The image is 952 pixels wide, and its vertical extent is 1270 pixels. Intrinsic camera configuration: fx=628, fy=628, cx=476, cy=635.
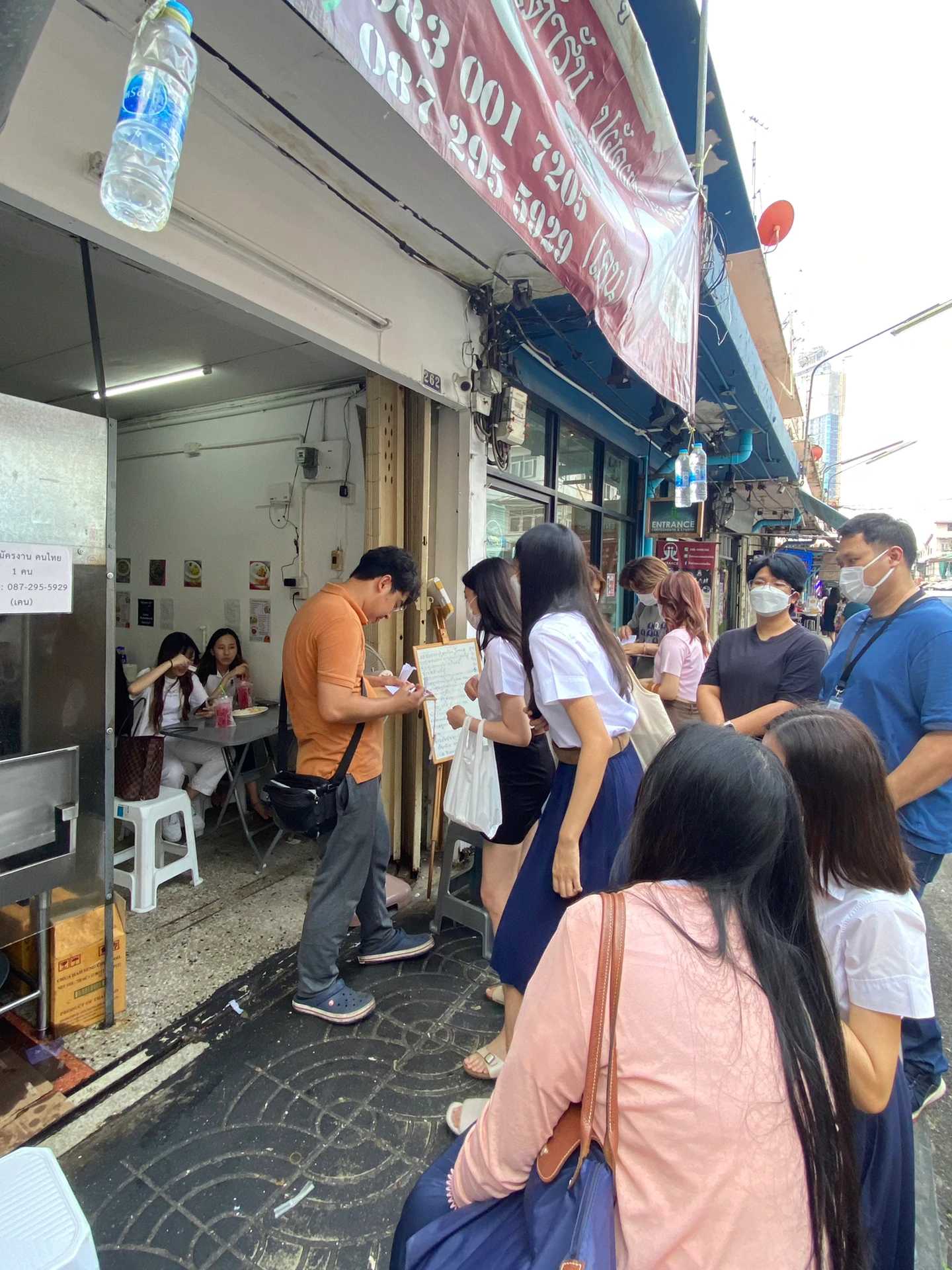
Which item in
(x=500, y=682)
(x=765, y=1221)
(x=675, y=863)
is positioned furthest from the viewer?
(x=500, y=682)

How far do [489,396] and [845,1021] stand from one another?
12.1ft

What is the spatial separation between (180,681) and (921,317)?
8.81 m

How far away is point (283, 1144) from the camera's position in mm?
2025

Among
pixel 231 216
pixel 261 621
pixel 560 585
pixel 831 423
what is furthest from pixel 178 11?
pixel 831 423

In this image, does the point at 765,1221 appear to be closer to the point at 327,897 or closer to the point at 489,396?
the point at 327,897

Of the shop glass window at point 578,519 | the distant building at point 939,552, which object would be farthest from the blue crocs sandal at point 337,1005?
the distant building at point 939,552

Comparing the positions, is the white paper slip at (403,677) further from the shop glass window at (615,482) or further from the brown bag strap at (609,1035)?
the shop glass window at (615,482)

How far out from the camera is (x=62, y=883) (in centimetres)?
238

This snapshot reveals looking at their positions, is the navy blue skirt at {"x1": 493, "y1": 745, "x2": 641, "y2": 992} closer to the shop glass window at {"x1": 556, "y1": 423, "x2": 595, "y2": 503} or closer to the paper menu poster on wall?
the paper menu poster on wall

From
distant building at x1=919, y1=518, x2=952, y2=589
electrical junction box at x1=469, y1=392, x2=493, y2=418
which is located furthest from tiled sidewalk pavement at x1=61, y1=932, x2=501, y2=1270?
distant building at x1=919, y1=518, x2=952, y2=589

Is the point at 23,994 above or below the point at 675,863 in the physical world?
below

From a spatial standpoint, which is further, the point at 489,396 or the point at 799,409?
the point at 799,409

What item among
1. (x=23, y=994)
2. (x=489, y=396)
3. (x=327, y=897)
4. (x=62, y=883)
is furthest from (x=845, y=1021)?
(x=489, y=396)

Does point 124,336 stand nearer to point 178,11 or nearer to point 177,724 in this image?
point 177,724
